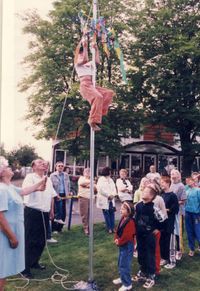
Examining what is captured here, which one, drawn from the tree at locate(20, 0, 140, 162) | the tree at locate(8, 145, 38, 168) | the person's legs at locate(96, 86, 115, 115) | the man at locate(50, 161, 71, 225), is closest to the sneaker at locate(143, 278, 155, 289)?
the person's legs at locate(96, 86, 115, 115)

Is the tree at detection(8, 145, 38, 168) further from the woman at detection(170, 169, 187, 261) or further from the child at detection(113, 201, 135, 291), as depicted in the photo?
the child at detection(113, 201, 135, 291)

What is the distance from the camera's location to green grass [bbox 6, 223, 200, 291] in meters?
5.92

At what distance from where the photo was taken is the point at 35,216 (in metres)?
6.41

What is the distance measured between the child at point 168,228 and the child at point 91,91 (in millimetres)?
1940

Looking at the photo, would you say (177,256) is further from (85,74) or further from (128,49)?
(128,49)

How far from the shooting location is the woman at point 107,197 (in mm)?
9623

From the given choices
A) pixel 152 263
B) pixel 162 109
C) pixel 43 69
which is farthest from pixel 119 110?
pixel 152 263

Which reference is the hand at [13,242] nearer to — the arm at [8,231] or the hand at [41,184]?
the arm at [8,231]

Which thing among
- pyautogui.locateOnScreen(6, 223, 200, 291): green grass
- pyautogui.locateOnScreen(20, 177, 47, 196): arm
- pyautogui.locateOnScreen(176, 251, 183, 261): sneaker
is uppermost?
pyautogui.locateOnScreen(20, 177, 47, 196): arm

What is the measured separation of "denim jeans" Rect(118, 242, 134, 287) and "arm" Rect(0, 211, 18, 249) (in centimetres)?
181

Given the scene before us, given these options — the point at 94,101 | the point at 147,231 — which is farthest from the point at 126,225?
the point at 94,101

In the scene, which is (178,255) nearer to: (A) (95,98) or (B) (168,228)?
(B) (168,228)

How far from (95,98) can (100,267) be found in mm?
3188

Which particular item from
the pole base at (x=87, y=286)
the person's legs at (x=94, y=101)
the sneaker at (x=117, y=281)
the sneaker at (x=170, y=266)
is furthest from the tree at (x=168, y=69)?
the pole base at (x=87, y=286)
